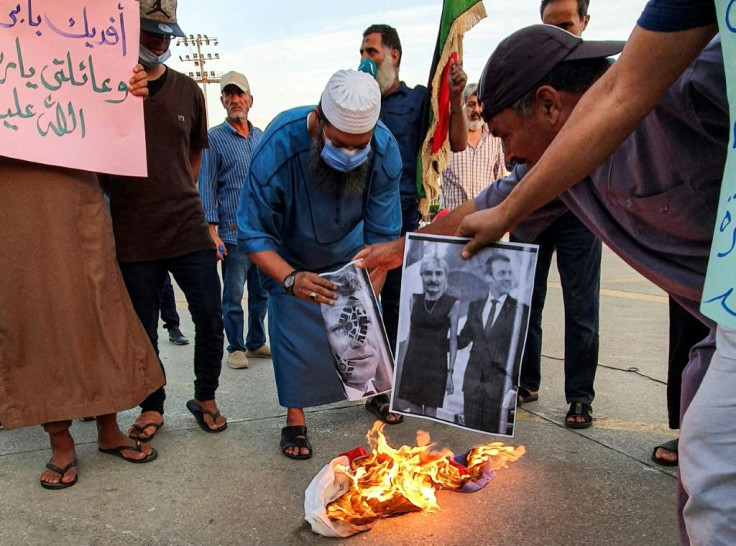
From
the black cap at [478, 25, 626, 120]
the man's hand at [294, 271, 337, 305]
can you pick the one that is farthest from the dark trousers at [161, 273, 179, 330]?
the black cap at [478, 25, 626, 120]

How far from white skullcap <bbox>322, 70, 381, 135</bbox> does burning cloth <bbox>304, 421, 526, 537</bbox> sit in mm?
1199

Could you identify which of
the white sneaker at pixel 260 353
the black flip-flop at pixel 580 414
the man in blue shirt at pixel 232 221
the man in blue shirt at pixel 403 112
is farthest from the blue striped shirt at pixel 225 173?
the black flip-flop at pixel 580 414

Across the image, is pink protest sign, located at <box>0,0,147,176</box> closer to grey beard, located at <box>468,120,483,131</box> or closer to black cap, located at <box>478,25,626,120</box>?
black cap, located at <box>478,25,626,120</box>

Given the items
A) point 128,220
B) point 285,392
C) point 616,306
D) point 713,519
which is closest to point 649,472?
point 285,392

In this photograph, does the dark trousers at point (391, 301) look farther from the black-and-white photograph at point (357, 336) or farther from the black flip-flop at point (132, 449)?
the black flip-flop at point (132, 449)

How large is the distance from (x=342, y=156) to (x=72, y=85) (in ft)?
3.57

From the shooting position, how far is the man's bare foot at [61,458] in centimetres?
269

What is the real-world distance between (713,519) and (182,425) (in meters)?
2.78

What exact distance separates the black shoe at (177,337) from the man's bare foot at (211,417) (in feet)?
7.04

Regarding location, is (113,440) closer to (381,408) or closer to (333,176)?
(381,408)

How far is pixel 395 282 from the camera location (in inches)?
149

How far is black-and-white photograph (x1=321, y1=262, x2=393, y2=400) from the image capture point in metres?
2.68

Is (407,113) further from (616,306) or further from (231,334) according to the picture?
(616,306)

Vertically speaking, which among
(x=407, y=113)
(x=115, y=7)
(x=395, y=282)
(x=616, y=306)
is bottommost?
(x=616, y=306)
